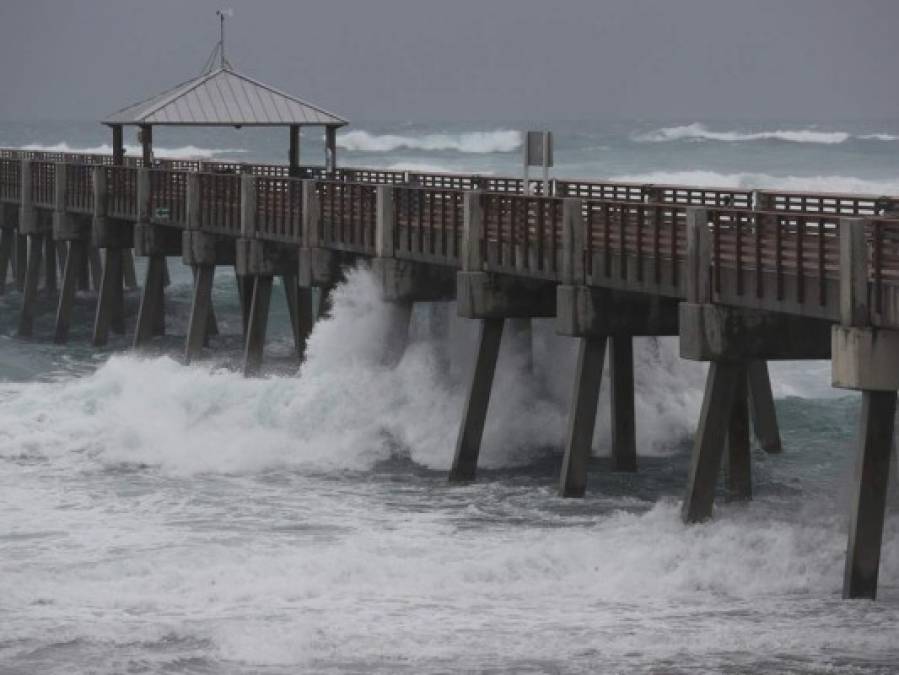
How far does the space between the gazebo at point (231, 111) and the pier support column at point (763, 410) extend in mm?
13935

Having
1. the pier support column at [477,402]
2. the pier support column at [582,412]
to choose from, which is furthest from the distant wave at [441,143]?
the pier support column at [582,412]

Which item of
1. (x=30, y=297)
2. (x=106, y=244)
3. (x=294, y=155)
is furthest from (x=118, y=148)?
(x=30, y=297)

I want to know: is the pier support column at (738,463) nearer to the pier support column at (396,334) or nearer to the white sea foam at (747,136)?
the pier support column at (396,334)

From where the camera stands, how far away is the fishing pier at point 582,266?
22.7 meters

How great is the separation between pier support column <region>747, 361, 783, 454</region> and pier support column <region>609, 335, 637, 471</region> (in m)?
3.04

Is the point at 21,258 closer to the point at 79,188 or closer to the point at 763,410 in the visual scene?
the point at 79,188

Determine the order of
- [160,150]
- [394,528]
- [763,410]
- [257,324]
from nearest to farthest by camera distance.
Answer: [394,528] → [763,410] → [257,324] → [160,150]

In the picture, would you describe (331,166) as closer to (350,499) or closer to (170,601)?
(350,499)

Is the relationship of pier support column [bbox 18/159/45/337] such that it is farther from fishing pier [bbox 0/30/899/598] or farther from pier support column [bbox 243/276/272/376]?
pier support column [bbox 243/276/272/376]

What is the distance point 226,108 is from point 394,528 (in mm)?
20908

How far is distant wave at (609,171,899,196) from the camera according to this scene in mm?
101062

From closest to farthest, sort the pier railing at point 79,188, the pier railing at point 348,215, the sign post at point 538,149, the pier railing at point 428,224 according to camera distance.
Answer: the pier railing at point 428,224, the sign post at point 538,149, the pier railing at point 348,215, the pier railing at point 79,188

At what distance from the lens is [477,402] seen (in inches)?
1239

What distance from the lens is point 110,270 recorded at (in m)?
50.5
